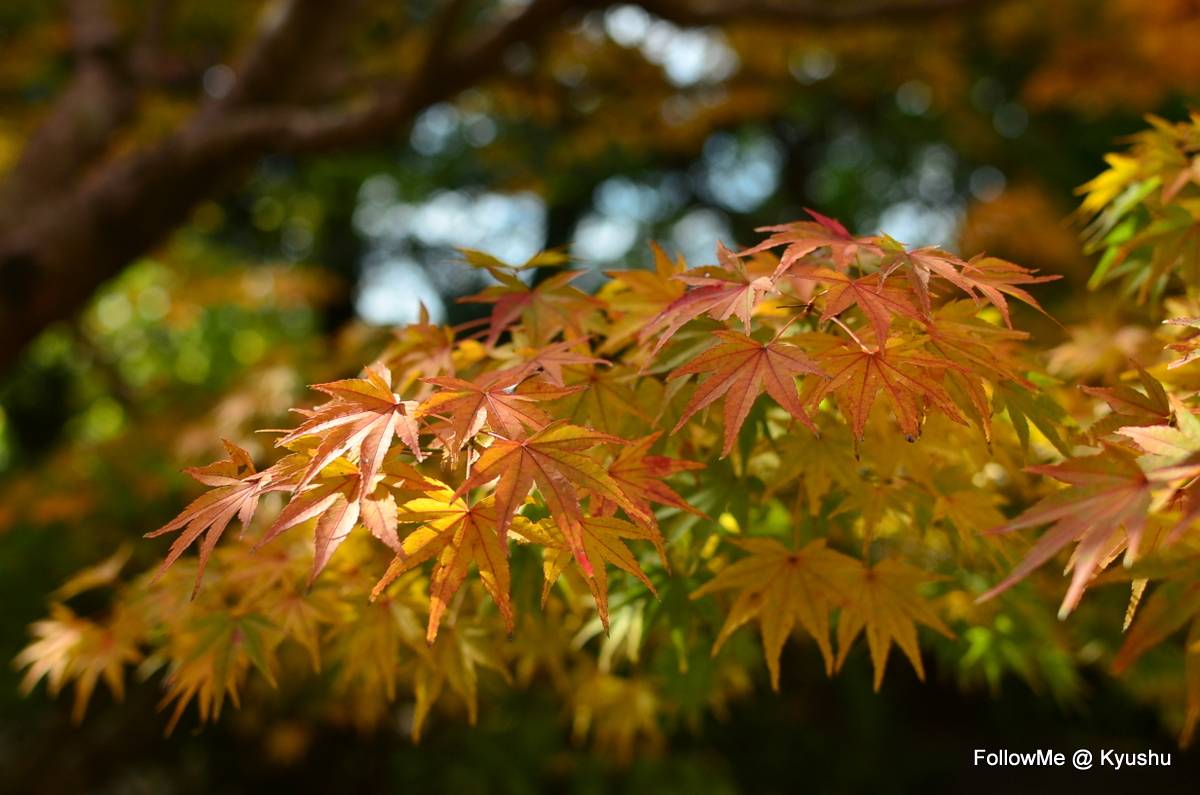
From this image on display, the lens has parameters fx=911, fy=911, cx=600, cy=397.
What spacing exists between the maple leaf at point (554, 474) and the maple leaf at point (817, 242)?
32cm

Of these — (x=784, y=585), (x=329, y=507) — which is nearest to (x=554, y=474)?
(x=329, y=507)

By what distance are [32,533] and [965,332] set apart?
4127mm

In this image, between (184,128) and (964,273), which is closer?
(964,273)

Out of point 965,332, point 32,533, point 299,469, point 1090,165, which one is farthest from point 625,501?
point 1090,165

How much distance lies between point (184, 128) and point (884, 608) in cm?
294

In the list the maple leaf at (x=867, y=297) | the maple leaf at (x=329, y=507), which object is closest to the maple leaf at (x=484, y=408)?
the maple leaf at (x=329, y=507)

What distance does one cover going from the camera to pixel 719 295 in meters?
1.06

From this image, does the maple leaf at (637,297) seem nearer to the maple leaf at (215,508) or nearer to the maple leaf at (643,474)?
the maple leaf at (643,474)

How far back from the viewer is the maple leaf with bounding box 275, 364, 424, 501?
910 mm

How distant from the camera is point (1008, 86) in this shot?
6715mm

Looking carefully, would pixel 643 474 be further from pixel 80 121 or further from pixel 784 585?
pixel 80 121

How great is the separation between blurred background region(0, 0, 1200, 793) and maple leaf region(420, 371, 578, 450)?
47 cm

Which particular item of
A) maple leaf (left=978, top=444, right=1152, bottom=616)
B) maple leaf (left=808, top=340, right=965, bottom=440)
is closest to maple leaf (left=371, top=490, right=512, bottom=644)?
maple leaf (left=808, top=340, right=965, bottom=440)

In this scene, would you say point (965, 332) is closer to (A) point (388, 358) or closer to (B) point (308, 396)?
(A) point (388, 358)
